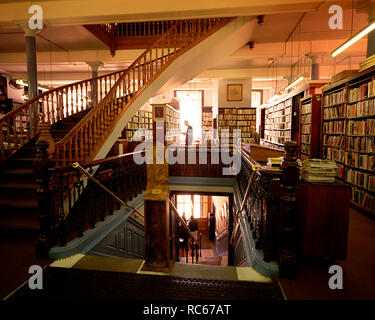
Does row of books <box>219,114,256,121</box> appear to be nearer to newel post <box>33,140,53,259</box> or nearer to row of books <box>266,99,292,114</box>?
row of books <box>266,99,292,114</box>

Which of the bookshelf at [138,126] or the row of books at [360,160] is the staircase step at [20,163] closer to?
the bookshelf at [138,126]

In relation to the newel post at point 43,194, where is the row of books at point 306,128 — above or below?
above

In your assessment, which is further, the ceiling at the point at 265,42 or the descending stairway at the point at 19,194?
the ceiling at the point at 265,42

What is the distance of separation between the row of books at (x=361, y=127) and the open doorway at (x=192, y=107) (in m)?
11.7

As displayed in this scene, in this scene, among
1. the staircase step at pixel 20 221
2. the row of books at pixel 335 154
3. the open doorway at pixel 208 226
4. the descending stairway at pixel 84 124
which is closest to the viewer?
the staircase step at pixel 20 221

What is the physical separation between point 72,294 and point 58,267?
53 cm

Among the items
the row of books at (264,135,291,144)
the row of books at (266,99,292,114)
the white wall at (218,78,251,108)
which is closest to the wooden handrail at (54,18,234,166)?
the row of books at (266,99,292,114)

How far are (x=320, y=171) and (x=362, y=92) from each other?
2755mm

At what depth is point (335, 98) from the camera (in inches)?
198

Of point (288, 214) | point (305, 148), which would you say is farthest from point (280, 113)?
point (288, 214)

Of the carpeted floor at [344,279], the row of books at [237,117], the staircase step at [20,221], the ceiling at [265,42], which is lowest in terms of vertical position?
the carpeted floor at [344,279]

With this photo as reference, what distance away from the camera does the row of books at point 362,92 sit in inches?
148

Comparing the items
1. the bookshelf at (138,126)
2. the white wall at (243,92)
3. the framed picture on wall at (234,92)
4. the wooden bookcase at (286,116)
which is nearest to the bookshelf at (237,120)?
the white wall at (243,92)

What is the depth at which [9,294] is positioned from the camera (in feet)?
6.28
